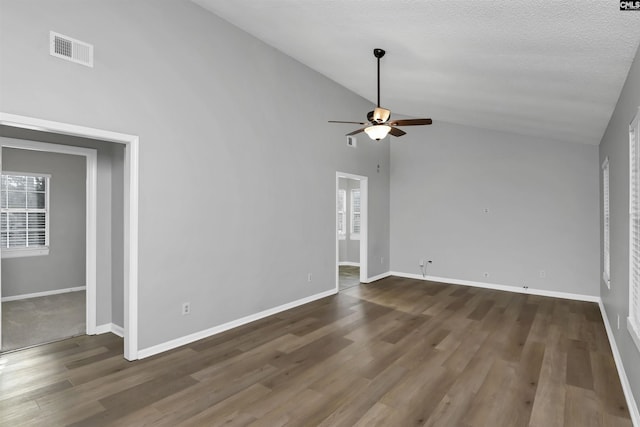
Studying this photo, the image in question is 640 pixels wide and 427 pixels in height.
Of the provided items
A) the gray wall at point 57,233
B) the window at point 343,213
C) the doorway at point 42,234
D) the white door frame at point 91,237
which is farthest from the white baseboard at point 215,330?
the window at point 343,213

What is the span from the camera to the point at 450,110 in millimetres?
5633

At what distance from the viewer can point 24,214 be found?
5.80 metres

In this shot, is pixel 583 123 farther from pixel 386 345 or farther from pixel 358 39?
pixel 386 345

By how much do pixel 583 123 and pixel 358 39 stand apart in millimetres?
3133

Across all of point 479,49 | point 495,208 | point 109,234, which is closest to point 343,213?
point 495,208

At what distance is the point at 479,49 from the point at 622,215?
6.56 ft

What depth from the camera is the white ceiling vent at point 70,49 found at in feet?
9.07

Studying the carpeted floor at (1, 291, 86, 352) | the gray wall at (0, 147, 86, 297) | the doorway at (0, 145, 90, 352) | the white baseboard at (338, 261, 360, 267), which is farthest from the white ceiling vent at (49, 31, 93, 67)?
the white baseboard at (338, 261, 360, 267)

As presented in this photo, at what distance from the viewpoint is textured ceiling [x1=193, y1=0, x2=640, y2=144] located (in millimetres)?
2303

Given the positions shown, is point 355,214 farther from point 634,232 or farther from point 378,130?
point 634,232

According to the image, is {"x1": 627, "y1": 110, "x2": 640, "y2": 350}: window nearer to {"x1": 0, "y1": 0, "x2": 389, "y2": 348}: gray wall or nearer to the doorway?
{"x1": 0, "y1": 0, "x2": 389, "y2": 348}: gray wall

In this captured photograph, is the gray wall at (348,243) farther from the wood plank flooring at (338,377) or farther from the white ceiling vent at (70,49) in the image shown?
the white ceiling vent at (70,49)

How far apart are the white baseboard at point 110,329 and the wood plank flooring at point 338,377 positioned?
0.40 feet

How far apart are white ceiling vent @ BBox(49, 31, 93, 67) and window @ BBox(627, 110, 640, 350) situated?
14.1 feet
